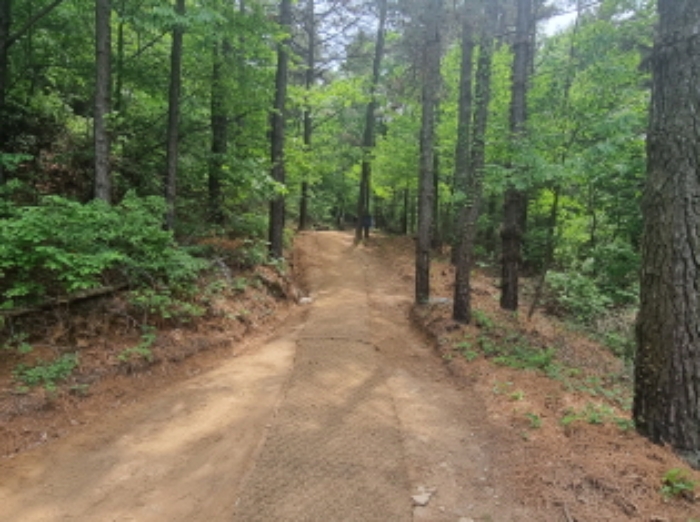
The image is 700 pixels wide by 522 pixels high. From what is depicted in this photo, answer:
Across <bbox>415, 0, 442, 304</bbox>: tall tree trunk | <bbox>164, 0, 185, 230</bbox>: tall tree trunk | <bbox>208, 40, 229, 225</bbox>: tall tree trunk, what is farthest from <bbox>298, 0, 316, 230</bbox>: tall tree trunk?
<bbox>164, 0, 185, 230</bbox>: tall tree trunk

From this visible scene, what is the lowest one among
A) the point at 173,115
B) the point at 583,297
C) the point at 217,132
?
the point at 583,297

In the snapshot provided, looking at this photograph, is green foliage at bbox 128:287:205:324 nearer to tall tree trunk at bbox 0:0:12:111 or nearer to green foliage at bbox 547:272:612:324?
tall tree trunk at bbox 0:0:12:111

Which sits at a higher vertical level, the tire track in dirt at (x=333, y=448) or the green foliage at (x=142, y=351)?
the green foliage at (x=142, y=351)

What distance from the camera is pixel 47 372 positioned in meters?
5.36

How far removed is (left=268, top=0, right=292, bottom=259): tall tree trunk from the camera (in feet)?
38.5

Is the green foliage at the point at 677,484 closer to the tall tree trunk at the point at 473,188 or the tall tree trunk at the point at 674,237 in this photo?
the tall tree trunk at the point at 674,237

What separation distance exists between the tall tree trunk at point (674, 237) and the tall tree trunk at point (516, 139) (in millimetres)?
3732

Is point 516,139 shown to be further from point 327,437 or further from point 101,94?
point 101,94

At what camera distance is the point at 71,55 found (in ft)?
30.9

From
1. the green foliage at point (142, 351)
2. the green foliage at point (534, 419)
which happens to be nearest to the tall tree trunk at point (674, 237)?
the green foliage at point (534, 419)

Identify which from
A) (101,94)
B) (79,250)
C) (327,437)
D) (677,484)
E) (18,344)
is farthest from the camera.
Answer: (101,94)

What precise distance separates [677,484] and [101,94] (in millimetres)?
9238

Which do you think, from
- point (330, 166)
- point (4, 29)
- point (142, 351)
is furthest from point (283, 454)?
point (330, 166)

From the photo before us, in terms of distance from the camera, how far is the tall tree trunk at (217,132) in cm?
1009
